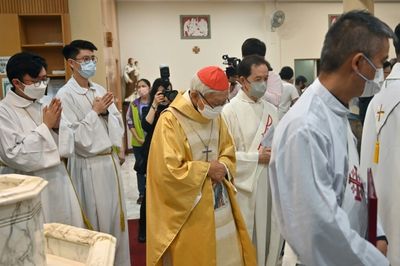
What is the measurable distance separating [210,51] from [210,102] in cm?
764

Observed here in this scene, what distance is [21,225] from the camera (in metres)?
1.04

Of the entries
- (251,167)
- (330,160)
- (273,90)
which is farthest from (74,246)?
(273,90)

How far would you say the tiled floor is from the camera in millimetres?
4648

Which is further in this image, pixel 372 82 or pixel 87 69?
pixel 87 69

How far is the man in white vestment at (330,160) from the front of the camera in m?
1.13

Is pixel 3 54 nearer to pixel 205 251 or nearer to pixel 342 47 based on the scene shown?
pixel 205 251

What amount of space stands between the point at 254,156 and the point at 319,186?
1.48 metres

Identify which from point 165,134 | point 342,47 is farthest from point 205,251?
point 342,47

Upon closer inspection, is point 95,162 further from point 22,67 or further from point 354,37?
point 354,37

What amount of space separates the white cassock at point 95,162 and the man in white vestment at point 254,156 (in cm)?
86

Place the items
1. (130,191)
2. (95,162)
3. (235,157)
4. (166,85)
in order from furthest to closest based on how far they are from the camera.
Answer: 1. (130,191)
2. (166,85)
3. (95,162)
4. (235,157)

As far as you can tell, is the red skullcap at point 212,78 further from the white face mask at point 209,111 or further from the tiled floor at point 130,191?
the tiled floor at point 130,191

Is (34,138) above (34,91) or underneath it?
underneath

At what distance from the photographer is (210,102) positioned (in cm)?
211
